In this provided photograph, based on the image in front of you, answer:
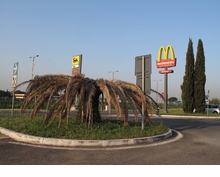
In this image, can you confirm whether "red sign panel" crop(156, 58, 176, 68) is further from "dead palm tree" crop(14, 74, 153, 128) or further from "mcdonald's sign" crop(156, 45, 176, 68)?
"dead palm tree" crop(14, 74, 153, 128)

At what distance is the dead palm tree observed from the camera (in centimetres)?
889

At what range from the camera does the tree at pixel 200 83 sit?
28719 millimetres

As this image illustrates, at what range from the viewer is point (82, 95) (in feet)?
29.6

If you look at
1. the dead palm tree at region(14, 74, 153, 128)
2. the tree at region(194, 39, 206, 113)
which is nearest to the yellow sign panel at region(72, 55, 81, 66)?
the dead palm tree at region(14, 74, 153, 128)

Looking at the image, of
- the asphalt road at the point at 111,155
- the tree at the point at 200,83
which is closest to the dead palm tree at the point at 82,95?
the asphalt road at the point at 111,155

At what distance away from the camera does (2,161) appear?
5.27 metres

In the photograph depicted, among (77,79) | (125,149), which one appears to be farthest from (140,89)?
(125,149)

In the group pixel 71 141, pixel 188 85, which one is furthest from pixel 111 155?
pixel 188 85

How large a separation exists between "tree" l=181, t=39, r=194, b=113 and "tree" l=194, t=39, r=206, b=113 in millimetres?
501

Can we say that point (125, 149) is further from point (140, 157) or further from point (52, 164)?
point (52, 164)

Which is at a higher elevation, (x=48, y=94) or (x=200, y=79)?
(x=200, y=79)

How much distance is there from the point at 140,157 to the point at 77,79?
4901 mm

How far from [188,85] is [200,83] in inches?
57.6

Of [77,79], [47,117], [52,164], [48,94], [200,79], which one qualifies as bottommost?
[52,164]
